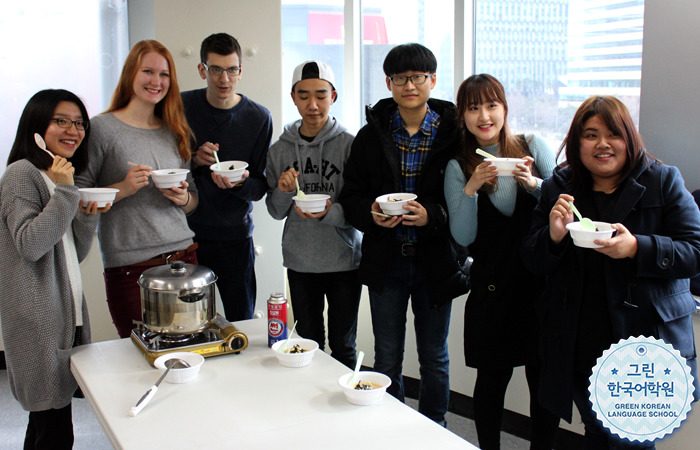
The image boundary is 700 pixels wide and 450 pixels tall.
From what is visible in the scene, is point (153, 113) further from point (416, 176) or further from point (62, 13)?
point (62, 13)

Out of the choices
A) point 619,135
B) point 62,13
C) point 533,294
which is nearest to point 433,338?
point 533,294

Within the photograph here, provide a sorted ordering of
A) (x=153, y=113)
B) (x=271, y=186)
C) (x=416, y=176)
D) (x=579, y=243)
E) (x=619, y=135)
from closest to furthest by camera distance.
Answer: (x=579, y=243)
(x=619, y=135)
(x=416, y=176)
(x=153, y=113)
(x=271, y=186)

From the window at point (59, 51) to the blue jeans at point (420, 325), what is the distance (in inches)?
98.3

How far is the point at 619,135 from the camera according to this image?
1879 mm

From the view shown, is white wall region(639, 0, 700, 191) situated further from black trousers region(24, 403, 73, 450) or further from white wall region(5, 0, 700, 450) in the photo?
black trousers region(24, 403, 73, 450)

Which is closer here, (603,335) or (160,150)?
(603,335)

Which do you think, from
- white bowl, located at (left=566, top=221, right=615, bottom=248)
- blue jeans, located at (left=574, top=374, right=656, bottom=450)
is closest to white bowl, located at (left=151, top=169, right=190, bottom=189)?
white bowl, located at (left=566, top=221, right=615, bottom=248)

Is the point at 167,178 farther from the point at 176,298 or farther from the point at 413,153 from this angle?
the point at 413,153

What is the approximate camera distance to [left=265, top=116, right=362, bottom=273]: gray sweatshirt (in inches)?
103

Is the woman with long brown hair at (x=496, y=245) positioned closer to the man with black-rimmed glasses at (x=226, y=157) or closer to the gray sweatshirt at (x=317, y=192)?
the gray sweatshirt at (x=317, y=192)

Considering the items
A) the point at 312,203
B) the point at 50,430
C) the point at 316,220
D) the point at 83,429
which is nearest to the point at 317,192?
the point at 316,220

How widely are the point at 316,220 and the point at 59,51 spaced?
229 cm

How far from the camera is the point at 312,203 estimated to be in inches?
93.2

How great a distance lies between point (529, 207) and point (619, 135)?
448mm
